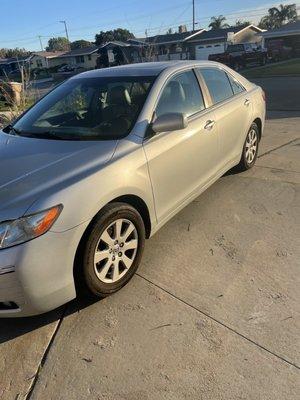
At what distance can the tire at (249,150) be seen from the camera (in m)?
5.71

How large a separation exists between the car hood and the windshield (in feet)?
0.59

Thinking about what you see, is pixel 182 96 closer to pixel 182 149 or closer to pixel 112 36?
pixel 182 149

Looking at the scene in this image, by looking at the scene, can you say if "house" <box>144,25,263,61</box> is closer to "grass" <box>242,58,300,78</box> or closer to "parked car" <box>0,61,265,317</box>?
"grass" <box>242,58,300,78</box>

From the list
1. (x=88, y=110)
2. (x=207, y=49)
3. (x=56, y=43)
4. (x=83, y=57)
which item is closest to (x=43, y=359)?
(x=88, y=110)

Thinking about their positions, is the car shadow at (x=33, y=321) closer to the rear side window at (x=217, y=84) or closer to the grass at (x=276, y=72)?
the rear side window at (x=217, y=84)

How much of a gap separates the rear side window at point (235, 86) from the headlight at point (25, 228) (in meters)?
3.45

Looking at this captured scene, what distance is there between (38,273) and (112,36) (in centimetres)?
8509

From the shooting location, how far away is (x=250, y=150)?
5.89 meters

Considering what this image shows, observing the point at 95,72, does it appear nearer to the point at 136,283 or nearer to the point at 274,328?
the point at 136,283

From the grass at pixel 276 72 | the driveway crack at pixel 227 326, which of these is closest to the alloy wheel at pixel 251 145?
the driveway crack at pixel 227 326

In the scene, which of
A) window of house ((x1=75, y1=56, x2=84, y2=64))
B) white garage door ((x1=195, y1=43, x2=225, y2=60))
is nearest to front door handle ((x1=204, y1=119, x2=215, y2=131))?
white garage door ((x1=195, y1=43, x2=225, y2=60))

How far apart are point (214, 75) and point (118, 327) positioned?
3186 mm

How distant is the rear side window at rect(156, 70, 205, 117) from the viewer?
156 inches

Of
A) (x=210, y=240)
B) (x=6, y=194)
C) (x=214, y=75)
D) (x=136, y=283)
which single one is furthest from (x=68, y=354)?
(x=214, y=75)
